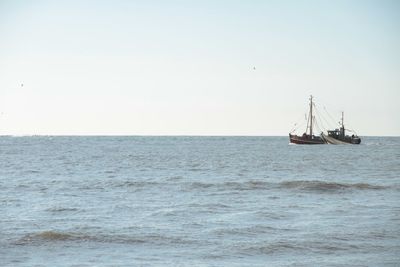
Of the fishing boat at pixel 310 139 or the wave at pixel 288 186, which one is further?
the fishing boat at pixel 310 139

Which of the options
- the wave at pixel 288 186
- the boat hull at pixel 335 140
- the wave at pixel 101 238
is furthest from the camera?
the boat hull at pixel 335 140

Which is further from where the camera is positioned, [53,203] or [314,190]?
[314,190]

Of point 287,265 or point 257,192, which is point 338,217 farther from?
point 257,192

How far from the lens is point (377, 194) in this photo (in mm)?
25375

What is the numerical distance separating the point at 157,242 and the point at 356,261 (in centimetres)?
506

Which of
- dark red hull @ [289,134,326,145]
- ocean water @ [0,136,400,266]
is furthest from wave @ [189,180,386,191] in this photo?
dark red hull @ [289,134,326,145]

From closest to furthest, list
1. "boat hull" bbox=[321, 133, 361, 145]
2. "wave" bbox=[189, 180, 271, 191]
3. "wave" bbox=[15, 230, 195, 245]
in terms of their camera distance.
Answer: "wave" bbox=[15, 230, 195, 245] < "wave" bbox=[189, 180, 271, 191] < "boat hull" bbox=[321, 133, 361, 145]

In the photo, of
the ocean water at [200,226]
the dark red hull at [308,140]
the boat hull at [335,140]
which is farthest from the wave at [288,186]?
the boat hull at [335,140]

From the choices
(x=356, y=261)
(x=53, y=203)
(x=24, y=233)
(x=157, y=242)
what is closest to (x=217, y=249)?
(x=157, y=242)

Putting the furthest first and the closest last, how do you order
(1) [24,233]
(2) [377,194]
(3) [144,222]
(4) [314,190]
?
(4) [314,190] → (2) [377,194] → (3) [144,222] → (1) [24,233]

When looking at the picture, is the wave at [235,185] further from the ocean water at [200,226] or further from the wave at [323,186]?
the wave at [323,186]

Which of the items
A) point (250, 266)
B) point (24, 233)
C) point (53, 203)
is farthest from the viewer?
point (53, 203)

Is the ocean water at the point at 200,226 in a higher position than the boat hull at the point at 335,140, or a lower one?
lower

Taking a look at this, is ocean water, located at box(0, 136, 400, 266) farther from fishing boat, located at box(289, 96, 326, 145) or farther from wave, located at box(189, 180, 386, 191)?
fishing boat, located at box(289, 96, 326, 145)
